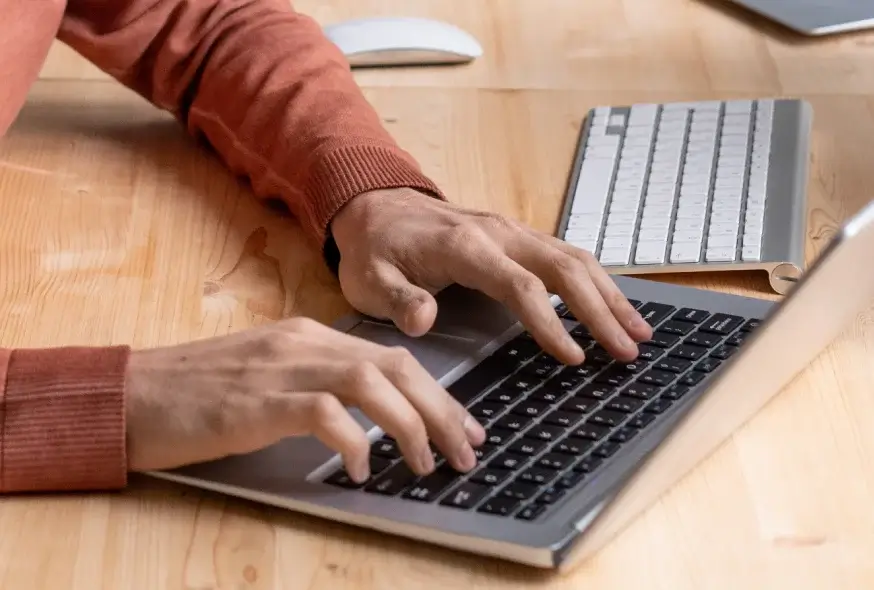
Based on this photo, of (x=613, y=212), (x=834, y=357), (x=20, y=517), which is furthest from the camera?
(x=613, y=212)

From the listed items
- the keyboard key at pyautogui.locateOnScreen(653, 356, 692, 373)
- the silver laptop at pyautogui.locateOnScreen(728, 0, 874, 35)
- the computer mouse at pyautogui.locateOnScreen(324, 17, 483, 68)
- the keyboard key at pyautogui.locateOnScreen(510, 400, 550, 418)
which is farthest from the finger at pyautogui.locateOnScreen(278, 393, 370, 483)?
the silver laptop at pyautogui.locateOnScreen(728, 0, 874, 35)

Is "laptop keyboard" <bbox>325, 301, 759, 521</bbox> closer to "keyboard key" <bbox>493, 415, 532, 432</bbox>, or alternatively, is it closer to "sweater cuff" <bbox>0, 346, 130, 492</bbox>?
"keyboard key" <bbox>493, 415, 532, 432</bbox>

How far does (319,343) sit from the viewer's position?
2.27 feet

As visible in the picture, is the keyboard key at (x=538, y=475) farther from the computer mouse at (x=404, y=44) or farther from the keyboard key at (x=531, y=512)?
the computer mouse at (x=404, y=44)

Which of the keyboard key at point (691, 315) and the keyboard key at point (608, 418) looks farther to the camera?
the keyboard key at point (691, 315)

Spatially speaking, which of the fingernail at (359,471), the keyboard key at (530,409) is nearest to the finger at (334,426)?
the fingernail at (359,471)

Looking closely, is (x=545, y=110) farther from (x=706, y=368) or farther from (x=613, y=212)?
(x=706, y=368)

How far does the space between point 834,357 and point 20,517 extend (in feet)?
1.66

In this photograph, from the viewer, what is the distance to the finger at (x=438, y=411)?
25.6 inches

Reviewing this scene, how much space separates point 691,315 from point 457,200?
0.26 metres

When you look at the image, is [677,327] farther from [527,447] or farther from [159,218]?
[159,218]

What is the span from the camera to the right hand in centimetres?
65

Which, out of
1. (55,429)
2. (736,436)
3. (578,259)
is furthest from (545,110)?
(55,429)

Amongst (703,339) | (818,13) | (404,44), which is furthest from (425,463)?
(818,13)
